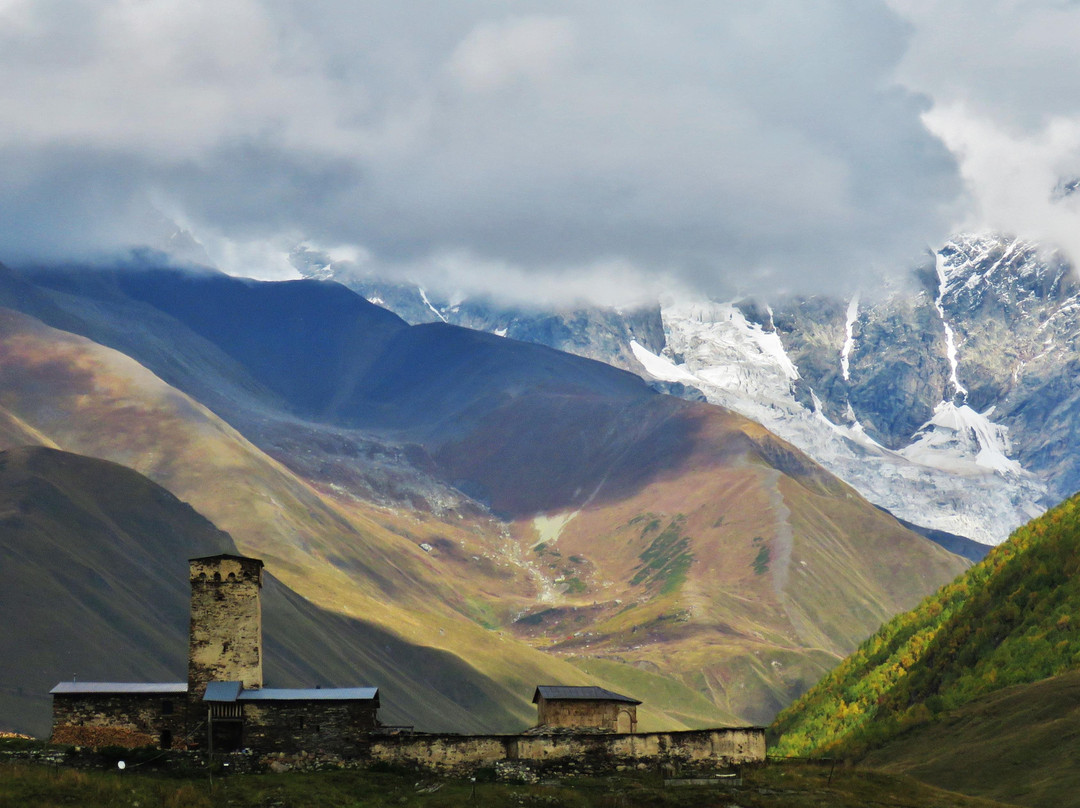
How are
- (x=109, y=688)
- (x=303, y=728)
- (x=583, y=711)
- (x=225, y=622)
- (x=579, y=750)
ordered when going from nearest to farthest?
(x=303, y=728)
(x=579, y=750)
(x=109, y=688)
(x=225, y=622)
(x=583, y=711)

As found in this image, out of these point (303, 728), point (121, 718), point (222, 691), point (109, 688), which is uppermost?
point (109, 688)

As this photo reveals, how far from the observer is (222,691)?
67750mm

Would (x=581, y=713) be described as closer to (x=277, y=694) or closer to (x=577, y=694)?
(x=577, y=694)

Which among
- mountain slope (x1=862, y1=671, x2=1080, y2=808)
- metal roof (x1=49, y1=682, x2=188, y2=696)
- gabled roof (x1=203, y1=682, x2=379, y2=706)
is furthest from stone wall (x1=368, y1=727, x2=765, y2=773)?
mountain slope (x1=862, y1=671, x2=1080, y2=808)

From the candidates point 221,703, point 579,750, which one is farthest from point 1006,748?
point 221,703

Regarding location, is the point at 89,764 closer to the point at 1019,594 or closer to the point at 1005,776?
the point at 1005,776

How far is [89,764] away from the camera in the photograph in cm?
6353

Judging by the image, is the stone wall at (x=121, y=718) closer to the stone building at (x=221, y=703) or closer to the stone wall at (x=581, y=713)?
the stone building at (x=221, y=703)

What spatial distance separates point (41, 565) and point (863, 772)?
469 ft

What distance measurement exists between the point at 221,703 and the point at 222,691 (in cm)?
71

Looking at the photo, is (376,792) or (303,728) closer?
(376,792)

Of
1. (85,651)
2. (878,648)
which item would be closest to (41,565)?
(85,651)

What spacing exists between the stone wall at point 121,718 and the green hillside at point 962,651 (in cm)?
8216

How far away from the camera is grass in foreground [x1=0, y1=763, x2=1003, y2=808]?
57.1m
